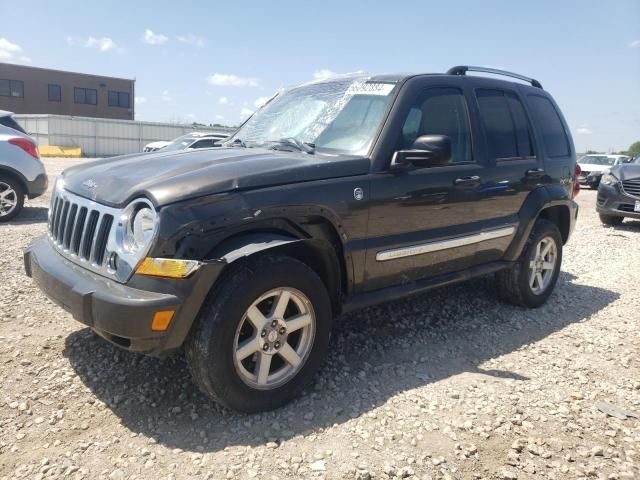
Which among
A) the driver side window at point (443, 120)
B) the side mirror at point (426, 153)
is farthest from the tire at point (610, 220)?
the side mirror at point (426, 153)

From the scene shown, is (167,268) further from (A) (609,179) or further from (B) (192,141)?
(B) (192,141)

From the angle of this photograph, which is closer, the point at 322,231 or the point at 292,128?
the point at 322,231

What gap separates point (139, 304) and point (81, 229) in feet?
2.75

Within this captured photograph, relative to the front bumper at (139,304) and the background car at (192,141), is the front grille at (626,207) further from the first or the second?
the front bumper at (139,304)

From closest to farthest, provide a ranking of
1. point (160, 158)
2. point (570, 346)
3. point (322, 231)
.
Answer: point (322, 231) < point (160, 158) < point (570, 346)

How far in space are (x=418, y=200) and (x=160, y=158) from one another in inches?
68.7

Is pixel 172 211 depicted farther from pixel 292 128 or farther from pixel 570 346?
pixel 570 346

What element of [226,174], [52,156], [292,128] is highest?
[292,128]

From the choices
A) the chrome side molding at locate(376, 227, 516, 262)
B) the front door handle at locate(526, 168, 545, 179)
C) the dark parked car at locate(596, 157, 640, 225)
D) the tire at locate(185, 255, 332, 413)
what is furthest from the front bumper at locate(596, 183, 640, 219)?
the tire at locate(185, 255, 332, 413)

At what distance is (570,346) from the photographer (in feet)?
13.6

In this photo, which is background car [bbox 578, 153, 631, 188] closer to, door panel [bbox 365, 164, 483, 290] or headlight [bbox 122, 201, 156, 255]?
door panel [bbox 365, 164, 483, 290]

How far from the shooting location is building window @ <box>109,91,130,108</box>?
2026 inches

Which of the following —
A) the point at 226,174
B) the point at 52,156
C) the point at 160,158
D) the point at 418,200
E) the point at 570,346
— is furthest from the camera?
the point at 52,156

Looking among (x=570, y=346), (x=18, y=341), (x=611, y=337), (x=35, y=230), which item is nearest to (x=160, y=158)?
(x=18, y=341)
